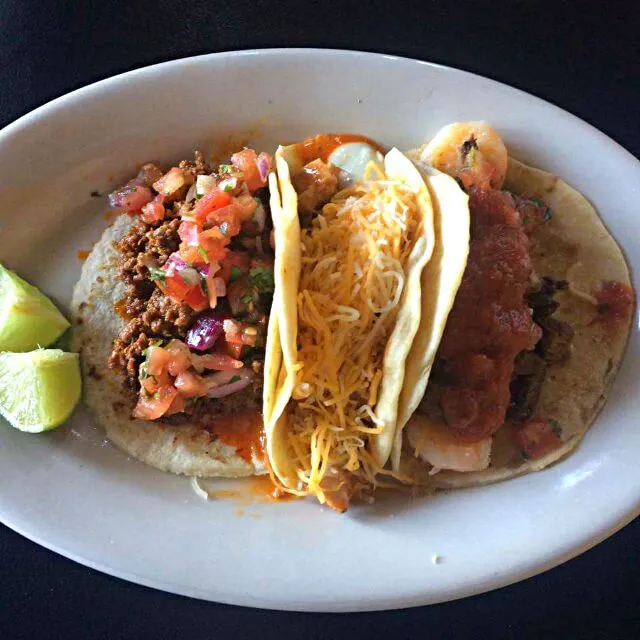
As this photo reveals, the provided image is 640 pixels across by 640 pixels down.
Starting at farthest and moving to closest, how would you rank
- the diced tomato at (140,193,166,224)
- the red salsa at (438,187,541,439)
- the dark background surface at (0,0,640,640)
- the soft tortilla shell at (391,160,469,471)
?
the dark background surface at (0,0,640,640), the diced tomato at (140,193,166,224), the red salsa at (438,187,541,439), the soft tortilla shell at (391,160,469,471)

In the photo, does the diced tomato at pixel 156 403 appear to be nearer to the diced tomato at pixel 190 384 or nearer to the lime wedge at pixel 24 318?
the diced tomato at pixel 190 384

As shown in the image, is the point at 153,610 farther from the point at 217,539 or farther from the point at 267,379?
the point at 267,379

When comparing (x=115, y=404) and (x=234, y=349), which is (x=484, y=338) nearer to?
(x=234, y=349)

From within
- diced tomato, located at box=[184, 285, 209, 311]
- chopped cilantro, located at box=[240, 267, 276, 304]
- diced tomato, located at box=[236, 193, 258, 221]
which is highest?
diced tomato, located at box=[236, 193, 258, 221]

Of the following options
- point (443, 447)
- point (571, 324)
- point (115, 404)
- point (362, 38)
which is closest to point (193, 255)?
point (115, 404)

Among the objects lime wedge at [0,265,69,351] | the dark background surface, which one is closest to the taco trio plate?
lime wedge at [0,265,69,351]

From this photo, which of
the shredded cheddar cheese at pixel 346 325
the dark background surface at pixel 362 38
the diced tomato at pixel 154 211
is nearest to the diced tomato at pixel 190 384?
the shredded cheddar cheese at pixel 346 325

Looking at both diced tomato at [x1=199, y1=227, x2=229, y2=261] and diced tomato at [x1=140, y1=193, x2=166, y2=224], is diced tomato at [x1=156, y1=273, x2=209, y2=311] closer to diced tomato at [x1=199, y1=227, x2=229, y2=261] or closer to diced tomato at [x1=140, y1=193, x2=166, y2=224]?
diced tomato at [x1=199, y1=227, x2=229, y2=261]
